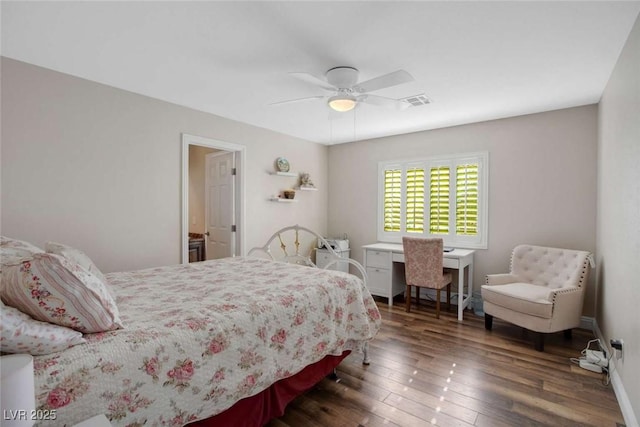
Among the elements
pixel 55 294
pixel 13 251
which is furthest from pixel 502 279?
pixel 13 251

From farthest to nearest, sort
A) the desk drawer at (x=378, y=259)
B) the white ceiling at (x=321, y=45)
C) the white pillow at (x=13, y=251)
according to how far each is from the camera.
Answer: the desk drawer at (x=378, y=259)
the white ceiling at (x=321, y=45)
the white pillow at (x=13, y=251)

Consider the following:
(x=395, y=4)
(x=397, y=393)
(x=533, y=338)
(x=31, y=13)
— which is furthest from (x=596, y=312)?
(x=31, y=13)

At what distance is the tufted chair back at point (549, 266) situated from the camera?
301 centimetres

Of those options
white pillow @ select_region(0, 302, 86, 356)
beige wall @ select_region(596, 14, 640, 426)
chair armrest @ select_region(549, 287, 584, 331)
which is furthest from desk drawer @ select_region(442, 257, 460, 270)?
white pillow @ select_region(0, 302, 86, 356)

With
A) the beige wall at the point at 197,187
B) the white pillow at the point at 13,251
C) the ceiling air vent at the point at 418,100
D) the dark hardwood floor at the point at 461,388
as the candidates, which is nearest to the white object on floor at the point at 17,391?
the white pillow at the point at 13,251

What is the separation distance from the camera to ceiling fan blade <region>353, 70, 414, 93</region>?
2.10 m

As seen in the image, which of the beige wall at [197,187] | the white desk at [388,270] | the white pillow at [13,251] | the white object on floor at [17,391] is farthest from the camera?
the beige wall at [197,187]

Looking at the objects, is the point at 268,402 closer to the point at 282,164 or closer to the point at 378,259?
the point at 378,259

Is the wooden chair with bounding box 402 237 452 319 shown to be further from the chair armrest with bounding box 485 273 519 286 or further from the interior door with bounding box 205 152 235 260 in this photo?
the interior door with bounding box 205 152 235 260

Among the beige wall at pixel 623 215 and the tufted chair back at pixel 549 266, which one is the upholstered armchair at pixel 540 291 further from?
the beige wall at pixel 623 215

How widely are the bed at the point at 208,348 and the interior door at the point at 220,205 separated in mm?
1577

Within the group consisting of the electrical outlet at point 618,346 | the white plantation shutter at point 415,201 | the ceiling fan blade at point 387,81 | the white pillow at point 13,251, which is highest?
the ceiling fan blade at point 387,81

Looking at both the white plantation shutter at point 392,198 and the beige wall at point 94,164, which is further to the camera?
the white plantation shutter at point 392,198

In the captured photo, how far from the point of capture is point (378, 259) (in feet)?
14.4
